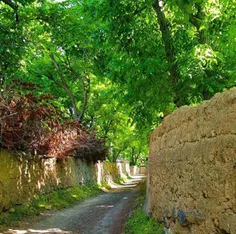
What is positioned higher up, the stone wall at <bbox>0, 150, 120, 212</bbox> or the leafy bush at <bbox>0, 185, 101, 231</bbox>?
the stone wall at <bbox>0, 150, 120, 212</bbox>

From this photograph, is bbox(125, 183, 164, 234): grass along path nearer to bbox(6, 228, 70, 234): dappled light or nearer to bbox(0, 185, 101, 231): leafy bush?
bbox(6, 228, 70, 234): dappled light

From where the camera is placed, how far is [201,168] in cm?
428

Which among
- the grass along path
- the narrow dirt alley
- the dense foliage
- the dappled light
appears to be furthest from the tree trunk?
the dappled light

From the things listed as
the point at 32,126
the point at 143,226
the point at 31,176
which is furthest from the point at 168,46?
the point at 31,176

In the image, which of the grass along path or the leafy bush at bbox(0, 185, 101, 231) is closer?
the grass along path

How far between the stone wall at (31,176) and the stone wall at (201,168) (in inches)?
172

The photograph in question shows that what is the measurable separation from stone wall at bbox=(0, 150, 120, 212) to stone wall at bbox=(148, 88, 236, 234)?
4356mm

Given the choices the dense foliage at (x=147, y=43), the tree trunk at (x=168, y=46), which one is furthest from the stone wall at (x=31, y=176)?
the tree trunk at (x=168, y=46)

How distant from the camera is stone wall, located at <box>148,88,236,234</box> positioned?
3545 millimetres

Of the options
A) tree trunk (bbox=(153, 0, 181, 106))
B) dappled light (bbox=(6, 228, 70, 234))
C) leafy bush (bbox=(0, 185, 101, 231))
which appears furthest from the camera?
tree trunk (bbox=(153, 0, 181, 106))

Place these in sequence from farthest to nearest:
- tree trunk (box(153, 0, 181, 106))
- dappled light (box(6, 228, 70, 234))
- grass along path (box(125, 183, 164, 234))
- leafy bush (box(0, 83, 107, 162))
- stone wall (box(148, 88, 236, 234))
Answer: tree trunk (box(153, 0, 181, 106)) → leafy bush (box(0, 83, 107, 162)) → dappled light (box(6, 228, 70, 234)) → grass along path (box(125, 183, 164, 234)) → stone wall (box(148, 88, 236, 234))

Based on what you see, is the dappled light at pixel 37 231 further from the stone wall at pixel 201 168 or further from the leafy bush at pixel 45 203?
the stone wall at pixel 201 168

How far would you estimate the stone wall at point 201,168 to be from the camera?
3.54 metres

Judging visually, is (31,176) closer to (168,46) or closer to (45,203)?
(45,203)
